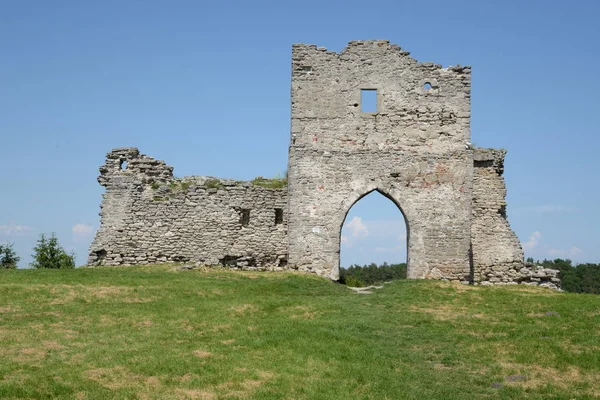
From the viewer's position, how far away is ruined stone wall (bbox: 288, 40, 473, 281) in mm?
23203

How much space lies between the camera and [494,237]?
24406 mm

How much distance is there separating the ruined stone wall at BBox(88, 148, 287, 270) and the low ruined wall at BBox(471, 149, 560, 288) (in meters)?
7.40

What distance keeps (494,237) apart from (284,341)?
→ 45.7 feet

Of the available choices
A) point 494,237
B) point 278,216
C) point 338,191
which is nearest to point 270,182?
point 278,216

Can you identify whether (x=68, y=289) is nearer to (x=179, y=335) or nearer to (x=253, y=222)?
(x=179, y=335)

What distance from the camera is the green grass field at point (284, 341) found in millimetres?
10375

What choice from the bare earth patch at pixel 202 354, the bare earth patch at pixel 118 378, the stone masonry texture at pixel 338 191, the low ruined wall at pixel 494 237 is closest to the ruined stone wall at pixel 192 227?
the stone masonry texture at pixel 338 191

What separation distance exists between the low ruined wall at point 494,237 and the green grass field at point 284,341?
14.4 ft

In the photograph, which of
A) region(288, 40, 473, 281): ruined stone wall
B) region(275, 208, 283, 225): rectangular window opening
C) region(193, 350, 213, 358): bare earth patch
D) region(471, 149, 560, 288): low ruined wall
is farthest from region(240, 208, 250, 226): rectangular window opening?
region(193, 350, 213, 358): bare earth patch

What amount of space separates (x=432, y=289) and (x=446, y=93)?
7.92m

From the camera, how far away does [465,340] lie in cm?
1323

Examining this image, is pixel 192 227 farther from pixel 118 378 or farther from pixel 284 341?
pixel 118 378

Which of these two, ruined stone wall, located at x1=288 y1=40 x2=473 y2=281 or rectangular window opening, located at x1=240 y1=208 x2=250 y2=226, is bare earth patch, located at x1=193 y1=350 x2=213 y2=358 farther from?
rectangular window opening, located at x1=240 y1=208 x2=250 y2=226

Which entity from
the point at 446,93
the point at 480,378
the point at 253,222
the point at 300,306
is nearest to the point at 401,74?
the point at 446,93
